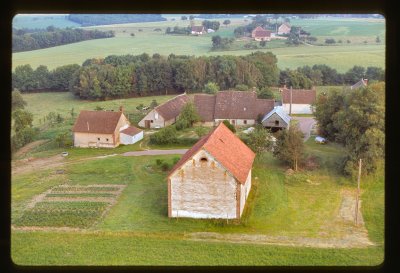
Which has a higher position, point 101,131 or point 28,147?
point 101,131

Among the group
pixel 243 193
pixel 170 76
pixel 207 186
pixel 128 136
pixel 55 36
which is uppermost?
pixel 55 36

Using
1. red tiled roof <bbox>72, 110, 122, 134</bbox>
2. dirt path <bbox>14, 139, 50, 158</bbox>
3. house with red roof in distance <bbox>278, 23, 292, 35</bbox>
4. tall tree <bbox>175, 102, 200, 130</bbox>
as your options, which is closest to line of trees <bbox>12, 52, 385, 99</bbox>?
house with red roof in distance <bbox>278, 23, 292, 35</bbox>

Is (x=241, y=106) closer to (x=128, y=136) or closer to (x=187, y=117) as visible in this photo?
(x=187, y=117)

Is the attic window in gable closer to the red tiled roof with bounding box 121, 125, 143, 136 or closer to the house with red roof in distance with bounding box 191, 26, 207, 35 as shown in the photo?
the red tiled roof with bounding box 121, 125, 143, 136

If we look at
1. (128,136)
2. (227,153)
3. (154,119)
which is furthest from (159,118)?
(227,153)

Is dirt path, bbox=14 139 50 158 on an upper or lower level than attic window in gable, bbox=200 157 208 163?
lower

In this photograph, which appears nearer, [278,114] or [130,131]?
[130,131]
